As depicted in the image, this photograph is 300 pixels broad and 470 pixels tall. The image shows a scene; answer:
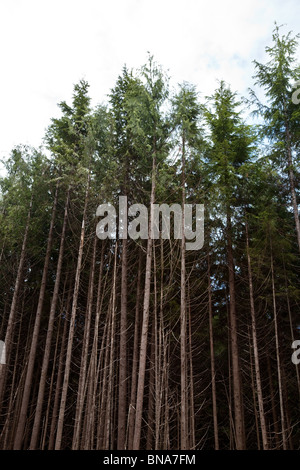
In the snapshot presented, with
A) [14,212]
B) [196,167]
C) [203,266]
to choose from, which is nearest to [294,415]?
[203,266]

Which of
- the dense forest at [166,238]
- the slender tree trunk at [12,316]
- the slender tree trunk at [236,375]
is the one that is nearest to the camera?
the slender tree trunk at [236,375]

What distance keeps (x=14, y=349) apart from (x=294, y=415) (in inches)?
506

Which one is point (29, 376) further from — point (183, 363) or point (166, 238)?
point (166, 238)

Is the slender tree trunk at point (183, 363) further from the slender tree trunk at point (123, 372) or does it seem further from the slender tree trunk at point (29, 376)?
the slender tree trunk at point (29, 376)

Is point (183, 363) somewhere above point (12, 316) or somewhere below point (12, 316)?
Answer: below

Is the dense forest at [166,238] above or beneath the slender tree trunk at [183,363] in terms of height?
above

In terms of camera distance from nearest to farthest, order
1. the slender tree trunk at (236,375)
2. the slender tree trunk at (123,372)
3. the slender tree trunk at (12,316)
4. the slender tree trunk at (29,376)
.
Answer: the slender tree trunk at (236,375) < the slender tree trunk at (123,372) < the slender tree trunk at (29,376) < the slender tree trunk at (12,316)

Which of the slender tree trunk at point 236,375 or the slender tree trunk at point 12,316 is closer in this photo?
the slender tree trunk at point 236,375

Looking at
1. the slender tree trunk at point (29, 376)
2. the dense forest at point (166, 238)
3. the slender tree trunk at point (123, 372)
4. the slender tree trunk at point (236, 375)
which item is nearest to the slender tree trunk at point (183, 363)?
the dense forest at point (166, 238)

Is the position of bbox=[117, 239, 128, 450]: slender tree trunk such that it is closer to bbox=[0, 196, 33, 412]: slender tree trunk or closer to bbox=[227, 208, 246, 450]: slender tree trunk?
bbox=[227, 208, 246, 450]: slender tree trunk

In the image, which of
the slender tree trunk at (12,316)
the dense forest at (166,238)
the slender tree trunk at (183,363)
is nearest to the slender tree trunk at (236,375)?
the dense forest at (166,238)

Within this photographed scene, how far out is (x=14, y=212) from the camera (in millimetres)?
11609

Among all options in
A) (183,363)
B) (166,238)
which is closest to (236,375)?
(183,363)
